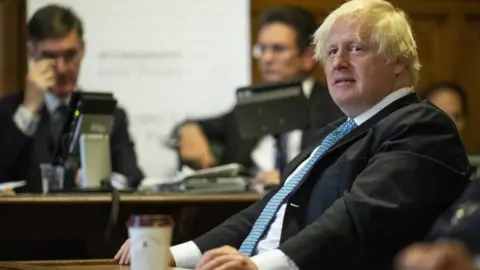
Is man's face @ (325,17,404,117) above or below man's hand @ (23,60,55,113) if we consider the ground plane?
→ above

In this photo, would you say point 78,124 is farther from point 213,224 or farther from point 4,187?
point 213,224

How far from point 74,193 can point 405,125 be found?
1273 mm

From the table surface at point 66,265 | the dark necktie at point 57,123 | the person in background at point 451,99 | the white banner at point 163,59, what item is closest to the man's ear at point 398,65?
the table surface at point 66,265

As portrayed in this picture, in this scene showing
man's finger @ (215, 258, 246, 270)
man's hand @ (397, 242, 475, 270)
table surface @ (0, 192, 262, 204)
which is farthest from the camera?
table surface @ (0, 192, 262, 204)

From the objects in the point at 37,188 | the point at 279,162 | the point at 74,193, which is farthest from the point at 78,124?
the point at 279,162

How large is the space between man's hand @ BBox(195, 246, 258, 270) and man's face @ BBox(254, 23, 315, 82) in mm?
2291

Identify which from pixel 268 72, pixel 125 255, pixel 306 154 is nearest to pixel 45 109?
pixel 268 72

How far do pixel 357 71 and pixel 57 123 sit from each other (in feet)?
5.46

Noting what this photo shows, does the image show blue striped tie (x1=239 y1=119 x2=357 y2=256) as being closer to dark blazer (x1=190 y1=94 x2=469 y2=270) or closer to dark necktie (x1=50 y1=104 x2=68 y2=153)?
dark blazer (x1=190 y1=94 x2=469 y2=270)

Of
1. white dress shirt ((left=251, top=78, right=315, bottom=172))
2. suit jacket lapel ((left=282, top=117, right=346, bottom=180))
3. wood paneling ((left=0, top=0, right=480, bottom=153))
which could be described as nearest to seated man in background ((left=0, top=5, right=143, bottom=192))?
white dress shirt ((left=251, top=78, right=315, bottom=172))

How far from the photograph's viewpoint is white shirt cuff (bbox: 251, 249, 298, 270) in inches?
68.9

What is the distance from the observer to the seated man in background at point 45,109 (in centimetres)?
338

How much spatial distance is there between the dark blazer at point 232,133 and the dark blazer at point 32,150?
0.51 metres

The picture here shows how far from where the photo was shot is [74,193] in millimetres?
2840
